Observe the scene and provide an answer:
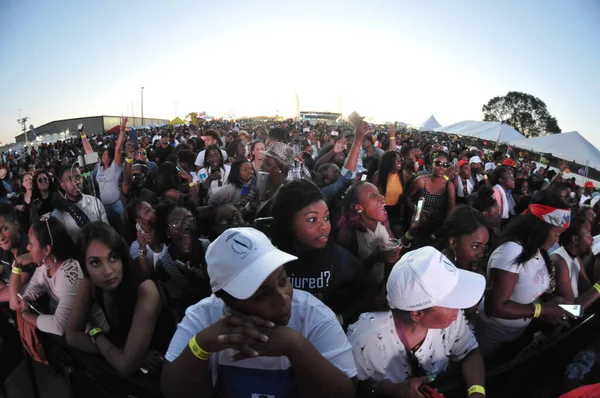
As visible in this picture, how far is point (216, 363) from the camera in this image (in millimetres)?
1430

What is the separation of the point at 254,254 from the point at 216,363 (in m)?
0.54

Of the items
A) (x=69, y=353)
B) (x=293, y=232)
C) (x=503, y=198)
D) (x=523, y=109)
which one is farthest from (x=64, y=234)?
(x=523, y=109)

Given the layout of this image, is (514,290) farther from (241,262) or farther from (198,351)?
(198,351)

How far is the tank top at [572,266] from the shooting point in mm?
2703

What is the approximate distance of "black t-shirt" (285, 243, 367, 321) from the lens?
2.21 m

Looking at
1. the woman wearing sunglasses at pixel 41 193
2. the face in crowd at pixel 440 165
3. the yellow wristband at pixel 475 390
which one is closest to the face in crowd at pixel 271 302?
the yellow wristband at pixel 475 390

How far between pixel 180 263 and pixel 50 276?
95cm

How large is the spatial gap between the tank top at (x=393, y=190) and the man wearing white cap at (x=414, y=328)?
2.78m

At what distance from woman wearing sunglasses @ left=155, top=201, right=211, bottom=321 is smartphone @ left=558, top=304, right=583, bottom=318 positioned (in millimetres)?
2624

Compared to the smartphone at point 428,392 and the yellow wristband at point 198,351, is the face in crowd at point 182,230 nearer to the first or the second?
the yellow wristband at point 198,351

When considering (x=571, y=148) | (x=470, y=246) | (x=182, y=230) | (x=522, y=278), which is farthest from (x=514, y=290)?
(x=571, y=148)

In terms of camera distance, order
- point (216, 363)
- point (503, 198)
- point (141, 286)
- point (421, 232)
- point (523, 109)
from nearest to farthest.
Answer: point (216, 363), point (141, 286), point (421, 232), point (503, 198), point (523, 109)

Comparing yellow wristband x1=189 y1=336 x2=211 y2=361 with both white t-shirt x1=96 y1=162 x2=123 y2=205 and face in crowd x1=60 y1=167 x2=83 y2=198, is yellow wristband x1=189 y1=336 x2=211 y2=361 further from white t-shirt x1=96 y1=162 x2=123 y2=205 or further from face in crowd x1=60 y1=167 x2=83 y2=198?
white t-shirt x1=96 y1=162 x2=123 y2=205

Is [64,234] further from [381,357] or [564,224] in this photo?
[564,224]
